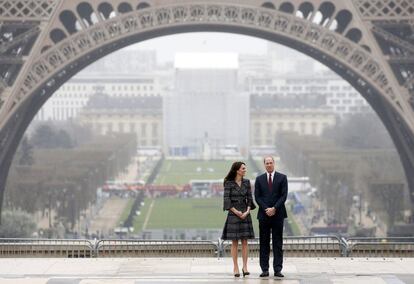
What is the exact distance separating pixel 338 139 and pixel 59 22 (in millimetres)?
71861

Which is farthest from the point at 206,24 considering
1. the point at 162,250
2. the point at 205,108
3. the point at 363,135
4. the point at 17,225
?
the point at 205,108

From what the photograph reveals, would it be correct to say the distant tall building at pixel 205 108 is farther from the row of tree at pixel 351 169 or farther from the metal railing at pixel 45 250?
the metal railing at pixel 45 250

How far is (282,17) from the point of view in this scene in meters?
43.4

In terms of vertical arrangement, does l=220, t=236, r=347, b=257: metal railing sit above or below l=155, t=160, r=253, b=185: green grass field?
below

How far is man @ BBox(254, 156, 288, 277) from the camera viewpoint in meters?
18.0

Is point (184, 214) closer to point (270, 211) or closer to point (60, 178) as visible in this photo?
point (60, 178)

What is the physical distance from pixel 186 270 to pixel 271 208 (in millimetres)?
1856

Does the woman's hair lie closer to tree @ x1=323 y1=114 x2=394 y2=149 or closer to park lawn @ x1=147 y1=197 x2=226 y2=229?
park lawn @ x1=147 y1=197 x2=226 y2=229

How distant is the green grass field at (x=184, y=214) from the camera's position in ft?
206

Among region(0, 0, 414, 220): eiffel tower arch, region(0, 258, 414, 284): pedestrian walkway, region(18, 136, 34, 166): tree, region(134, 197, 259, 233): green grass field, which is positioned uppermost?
region(0, 0, 414, 220): eiffel tower arch

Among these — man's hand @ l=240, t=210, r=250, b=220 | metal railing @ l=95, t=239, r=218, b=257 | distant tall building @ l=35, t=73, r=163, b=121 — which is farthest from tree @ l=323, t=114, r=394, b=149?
man's hand @ l=240, t=210, r=250, b=220

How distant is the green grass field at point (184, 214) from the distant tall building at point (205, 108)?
2652 inches

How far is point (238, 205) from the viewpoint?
18.2 metres

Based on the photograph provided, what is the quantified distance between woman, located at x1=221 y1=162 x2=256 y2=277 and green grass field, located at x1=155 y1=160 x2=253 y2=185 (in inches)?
2973
